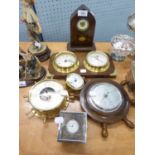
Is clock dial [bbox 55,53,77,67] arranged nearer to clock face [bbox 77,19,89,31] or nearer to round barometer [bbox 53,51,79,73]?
round barometer [bbox 53,51,79,73]

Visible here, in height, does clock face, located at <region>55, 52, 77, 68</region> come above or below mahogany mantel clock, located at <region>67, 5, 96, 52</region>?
below

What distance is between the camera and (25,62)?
1158 mm

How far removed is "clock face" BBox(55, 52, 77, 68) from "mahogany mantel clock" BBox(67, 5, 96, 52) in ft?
0.30

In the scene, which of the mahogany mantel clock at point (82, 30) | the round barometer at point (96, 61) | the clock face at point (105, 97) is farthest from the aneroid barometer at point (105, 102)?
the mahogany mantel clock at point (82, 30)

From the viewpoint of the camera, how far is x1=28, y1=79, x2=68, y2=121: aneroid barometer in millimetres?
982

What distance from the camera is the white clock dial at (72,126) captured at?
889mm

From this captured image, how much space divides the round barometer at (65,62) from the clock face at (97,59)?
0.07m

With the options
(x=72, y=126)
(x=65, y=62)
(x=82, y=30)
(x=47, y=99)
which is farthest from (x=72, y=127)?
(x=82, y=30)

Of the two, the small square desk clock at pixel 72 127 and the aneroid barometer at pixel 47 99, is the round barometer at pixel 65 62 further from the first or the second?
the small square desk clock at pixel 72 127

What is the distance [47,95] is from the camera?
1014 mm

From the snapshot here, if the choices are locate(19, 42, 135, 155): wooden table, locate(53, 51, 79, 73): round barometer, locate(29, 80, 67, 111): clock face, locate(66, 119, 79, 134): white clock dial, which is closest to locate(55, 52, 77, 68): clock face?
locate(53, 51, 79, 73): round barometer

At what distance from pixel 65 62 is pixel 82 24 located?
0.22m
